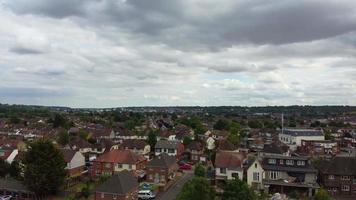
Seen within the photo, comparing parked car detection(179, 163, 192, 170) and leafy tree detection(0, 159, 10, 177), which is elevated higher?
leafy tree detection(0, 159, 10, 177)

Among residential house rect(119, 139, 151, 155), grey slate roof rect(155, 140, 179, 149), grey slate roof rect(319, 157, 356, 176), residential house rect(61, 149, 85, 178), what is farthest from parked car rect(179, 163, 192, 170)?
grey slate roof rect(319, 157, 356, 176)

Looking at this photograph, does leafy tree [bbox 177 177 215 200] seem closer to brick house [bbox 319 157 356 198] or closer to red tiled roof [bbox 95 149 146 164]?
brick house [bbox 319 157 356 198]

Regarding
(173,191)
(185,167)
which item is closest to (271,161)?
(173,191)

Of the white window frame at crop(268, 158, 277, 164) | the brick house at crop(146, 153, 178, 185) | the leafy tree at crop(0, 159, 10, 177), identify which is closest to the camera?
the white window frame at crop(268, 158, 277, 164)

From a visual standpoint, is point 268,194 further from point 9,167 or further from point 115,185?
point 9,167

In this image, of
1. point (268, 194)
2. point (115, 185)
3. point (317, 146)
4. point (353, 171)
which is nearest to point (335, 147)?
point (317, 146)

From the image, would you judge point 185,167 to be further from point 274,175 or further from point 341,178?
point 341,178
